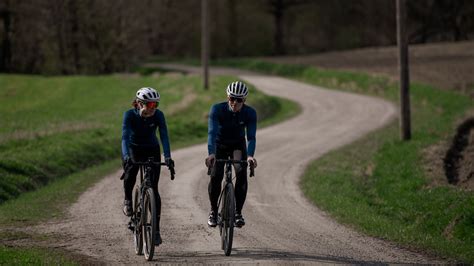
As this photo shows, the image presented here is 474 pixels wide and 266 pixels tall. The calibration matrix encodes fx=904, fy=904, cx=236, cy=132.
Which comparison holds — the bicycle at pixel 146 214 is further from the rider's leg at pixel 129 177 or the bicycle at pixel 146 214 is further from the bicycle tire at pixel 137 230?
the rider's leg at pixel 129 177

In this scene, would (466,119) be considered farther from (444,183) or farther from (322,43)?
(322,43)

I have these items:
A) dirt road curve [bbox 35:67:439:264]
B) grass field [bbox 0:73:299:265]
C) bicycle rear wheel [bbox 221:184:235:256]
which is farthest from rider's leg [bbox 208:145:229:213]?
grass field [bbox 0:73:299:265]

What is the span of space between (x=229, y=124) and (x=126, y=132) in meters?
1.43

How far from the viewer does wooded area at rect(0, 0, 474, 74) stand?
67250 mm

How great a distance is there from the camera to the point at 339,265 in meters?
11.4

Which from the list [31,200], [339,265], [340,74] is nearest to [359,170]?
[31,200]

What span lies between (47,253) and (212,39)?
7203cm

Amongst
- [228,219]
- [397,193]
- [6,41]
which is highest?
[6,41]

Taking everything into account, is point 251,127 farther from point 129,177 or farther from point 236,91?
point 129,177

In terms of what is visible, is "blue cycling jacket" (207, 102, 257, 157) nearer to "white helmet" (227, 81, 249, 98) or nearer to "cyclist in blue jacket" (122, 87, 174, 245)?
"white helmet" (227, 81, 249, 98)

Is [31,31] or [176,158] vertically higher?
[31,31]

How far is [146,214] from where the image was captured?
12.0 meters

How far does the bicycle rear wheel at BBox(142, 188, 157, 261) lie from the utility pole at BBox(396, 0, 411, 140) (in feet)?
54.9

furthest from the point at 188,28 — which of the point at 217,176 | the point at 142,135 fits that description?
the point at 142,135
